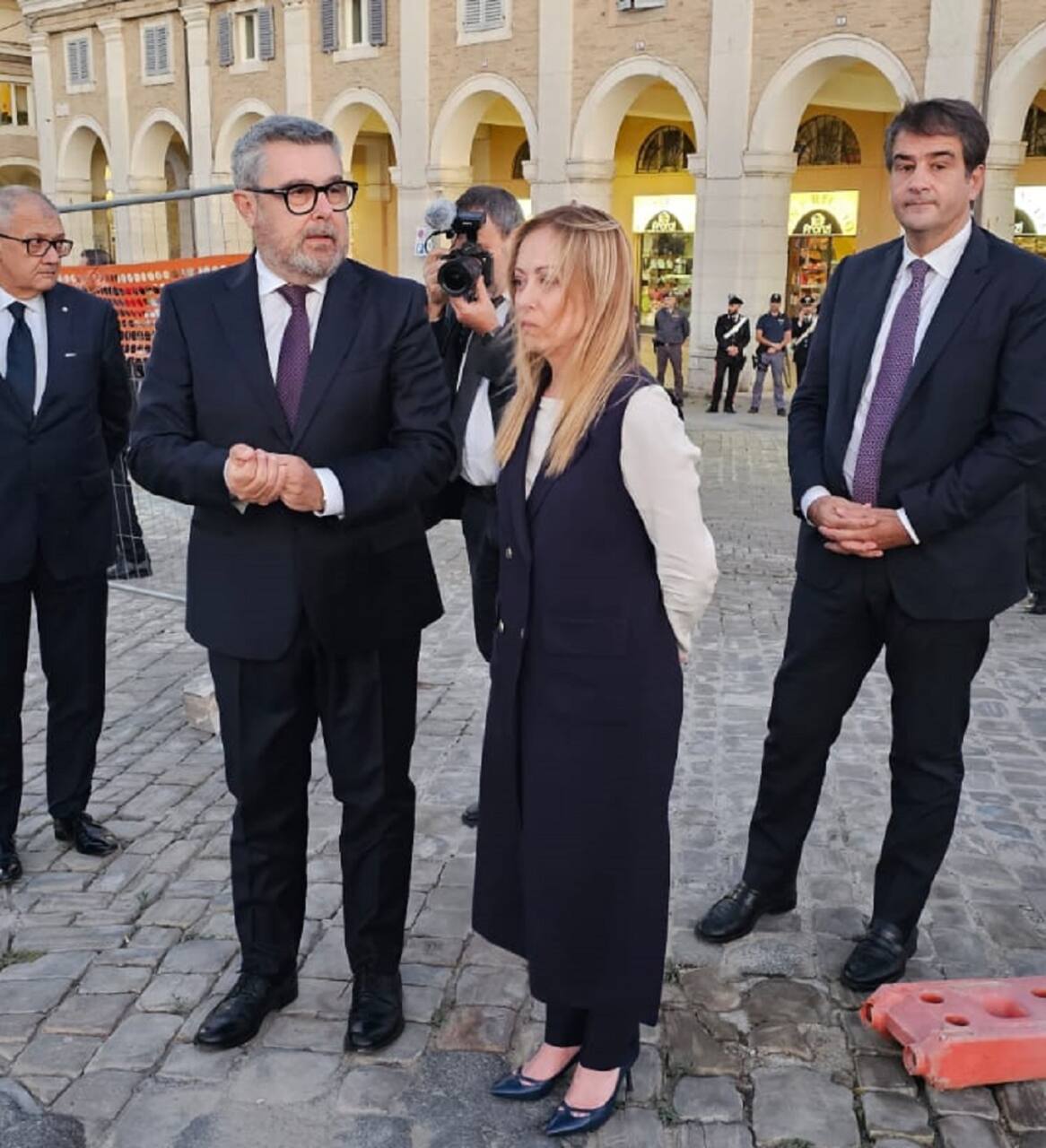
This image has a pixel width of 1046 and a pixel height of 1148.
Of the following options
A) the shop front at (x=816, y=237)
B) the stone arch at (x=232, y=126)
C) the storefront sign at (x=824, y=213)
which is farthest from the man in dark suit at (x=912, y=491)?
the stone arch at (x=232, y=126)

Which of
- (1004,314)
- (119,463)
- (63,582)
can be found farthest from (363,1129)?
(119,463)

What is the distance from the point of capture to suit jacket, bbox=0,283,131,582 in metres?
4.66

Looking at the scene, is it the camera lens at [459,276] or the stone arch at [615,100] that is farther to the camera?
the stone arch at [615,100]

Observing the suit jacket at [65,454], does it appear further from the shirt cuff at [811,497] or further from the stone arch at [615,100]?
the stone arch at [615,100]

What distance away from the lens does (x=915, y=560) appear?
12.3ft

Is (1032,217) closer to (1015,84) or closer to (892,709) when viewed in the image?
(1015,84)

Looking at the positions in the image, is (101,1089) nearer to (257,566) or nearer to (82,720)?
(257,566)

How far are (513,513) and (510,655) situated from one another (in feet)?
1.13

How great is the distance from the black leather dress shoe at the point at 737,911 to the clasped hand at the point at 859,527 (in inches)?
47.8

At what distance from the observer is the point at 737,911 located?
13.8 ft

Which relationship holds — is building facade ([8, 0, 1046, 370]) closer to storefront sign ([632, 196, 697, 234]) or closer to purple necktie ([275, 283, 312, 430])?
storefront sign ([632, 196, 697, 234])

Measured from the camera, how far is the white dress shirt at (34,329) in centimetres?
473

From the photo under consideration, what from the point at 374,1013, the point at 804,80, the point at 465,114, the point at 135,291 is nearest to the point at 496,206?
the point at 374,1013

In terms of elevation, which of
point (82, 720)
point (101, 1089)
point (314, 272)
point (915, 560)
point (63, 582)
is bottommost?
point (101, 1089)
